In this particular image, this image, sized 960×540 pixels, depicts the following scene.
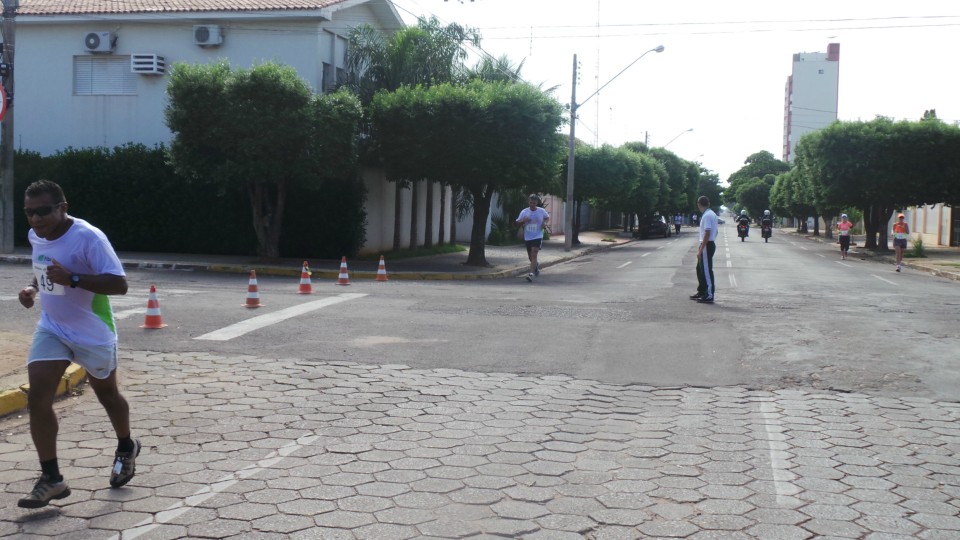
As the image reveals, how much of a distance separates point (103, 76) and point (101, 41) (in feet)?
3.61

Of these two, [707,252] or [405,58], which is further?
[405,58]

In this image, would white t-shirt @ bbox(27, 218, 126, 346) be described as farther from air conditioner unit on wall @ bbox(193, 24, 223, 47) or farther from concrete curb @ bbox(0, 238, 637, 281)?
air conditioner unit on wall @ bbox(193, 24, 223, 47)

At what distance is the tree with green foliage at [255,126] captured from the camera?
20094 millimetres

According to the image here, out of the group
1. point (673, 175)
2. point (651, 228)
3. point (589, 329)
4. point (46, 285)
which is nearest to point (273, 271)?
point (589, 329)

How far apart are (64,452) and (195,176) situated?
1625 centimetres

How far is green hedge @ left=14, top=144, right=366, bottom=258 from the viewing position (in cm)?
2372

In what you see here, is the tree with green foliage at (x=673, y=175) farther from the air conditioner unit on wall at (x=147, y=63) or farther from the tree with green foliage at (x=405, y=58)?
the air conditioner unit on wall at (x=147, y=63)

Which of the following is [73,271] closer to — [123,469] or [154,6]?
[123,469]

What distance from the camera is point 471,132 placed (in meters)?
21.6

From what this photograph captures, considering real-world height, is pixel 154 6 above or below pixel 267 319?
above

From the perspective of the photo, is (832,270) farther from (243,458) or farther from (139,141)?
(243,458)

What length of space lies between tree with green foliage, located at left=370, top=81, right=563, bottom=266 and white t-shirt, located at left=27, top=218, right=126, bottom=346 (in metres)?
17.1

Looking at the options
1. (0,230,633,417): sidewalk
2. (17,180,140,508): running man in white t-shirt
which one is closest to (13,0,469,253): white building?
(0,230,633,417): sidewalk

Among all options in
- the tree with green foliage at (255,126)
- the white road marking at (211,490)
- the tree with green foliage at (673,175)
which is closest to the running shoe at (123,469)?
the white road marking at (211,490)
